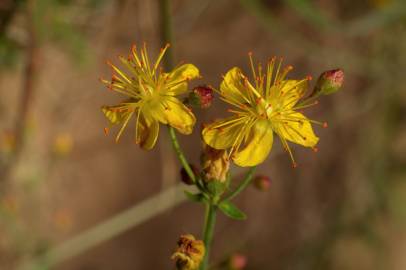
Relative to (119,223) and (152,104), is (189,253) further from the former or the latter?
(119,223)

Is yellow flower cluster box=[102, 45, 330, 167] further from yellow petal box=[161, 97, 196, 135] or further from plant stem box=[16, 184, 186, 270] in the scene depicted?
plant stem box=[16, 184, 186, 270]

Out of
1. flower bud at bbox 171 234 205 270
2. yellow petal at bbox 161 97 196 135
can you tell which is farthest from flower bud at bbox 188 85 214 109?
flower bud at bbox 171 234 205 270

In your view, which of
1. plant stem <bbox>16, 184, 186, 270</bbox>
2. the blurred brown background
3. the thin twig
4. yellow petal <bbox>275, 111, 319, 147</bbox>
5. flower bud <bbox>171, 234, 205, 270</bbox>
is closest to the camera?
flower bud <bbox>171, 234, 205, 270</bbox>

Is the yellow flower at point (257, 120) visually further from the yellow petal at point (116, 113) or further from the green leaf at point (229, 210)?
the yellow petal at point (116, 113)

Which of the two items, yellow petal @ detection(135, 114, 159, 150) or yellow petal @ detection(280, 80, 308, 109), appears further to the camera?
yellow petal @ detection(280, 80, 308, 109)

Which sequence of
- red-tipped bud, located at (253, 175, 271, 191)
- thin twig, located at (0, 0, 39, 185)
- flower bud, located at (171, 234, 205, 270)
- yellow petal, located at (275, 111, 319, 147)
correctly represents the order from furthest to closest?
thin twig, located at (0, 0, 39, 185) → red-tipped bud, located at (253, 175, 271, 191) → yellow petal, located at (275, 111, 319, 147) → flower bud, located at (171, 234, 205, 270)

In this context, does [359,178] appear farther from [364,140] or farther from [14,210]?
[14,210]
